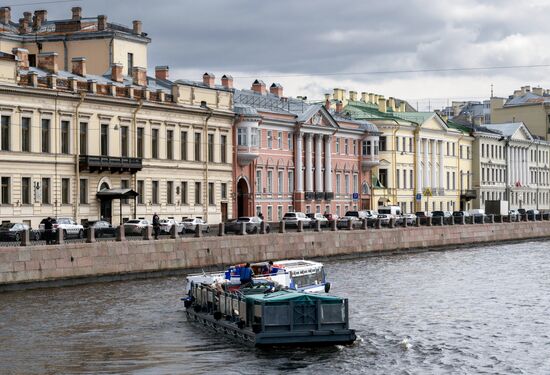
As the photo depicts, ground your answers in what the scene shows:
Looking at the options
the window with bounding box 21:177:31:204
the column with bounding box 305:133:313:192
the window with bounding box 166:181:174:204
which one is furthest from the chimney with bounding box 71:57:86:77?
the column with bounding box 305:133:313:192

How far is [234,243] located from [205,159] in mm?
15377

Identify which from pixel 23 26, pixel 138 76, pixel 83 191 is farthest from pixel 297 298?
pixel 23 26

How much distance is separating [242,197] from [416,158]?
23.8 metres

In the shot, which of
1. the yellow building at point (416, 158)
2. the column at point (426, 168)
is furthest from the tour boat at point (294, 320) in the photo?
the column at point (426, 168)

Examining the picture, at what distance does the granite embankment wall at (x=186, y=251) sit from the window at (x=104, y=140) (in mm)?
9564

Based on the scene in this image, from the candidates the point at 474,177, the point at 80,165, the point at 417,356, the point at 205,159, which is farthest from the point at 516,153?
the point at 417,356

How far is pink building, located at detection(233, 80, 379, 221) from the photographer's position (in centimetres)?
6619

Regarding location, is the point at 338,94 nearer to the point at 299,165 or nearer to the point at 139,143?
the point at 299,165

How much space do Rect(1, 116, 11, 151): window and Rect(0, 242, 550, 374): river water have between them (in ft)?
37.2

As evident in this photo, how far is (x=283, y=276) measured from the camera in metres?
34.2

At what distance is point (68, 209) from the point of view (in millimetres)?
52531

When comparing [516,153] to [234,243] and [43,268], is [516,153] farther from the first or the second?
[43,268]

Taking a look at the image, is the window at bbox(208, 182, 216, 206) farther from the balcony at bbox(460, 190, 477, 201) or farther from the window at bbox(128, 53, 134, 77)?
the balcony at bbox(460, 190, 477, 201)

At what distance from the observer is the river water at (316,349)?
2417 cm
